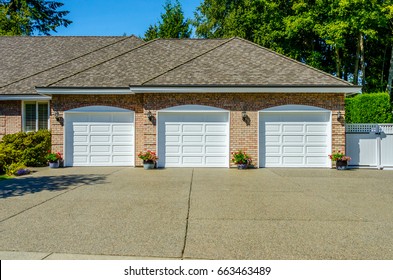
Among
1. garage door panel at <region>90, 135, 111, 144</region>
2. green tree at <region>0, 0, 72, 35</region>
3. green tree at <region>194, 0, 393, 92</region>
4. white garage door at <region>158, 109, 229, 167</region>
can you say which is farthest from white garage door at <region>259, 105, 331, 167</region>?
green tree at <region>0, 0, 72, 35</region>

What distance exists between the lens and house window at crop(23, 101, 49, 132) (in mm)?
16141

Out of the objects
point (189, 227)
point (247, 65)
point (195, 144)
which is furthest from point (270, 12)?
point (189, 227)

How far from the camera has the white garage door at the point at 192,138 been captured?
45.5 ft

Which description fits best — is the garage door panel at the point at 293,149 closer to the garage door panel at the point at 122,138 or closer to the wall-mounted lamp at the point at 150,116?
the wall-mounted lamp at the point at 150,116

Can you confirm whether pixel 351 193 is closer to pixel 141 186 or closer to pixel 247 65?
pixel 141 186

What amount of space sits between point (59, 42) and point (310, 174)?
17667 millimetres

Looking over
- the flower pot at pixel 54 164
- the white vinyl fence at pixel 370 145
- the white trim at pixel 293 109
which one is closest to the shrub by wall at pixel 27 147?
the flower pot at pixel 54 164

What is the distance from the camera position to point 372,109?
1769 cm

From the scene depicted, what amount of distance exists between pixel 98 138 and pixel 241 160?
6.39 m

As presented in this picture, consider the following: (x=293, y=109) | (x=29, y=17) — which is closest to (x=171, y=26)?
(x=29, y=17)

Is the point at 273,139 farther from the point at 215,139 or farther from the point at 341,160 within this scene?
the point at 341,160
